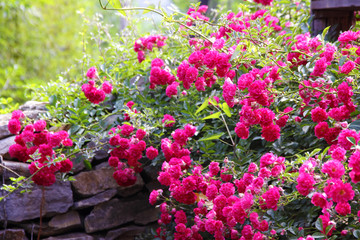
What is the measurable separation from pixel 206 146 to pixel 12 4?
380 centimetres

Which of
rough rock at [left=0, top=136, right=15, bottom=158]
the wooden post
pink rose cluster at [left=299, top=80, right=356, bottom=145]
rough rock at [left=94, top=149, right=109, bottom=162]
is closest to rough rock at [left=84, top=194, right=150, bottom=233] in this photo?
rough rock at [left=94, top=149, right=109, bottom=162]

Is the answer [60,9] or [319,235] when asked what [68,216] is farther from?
[60,9]

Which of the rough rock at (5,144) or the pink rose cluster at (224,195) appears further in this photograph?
the rough rock at (5,144)

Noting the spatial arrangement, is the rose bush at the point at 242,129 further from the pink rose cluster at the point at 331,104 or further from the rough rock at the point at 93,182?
the rough rock at the point at 93,182

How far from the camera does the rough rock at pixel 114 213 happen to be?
234 cm

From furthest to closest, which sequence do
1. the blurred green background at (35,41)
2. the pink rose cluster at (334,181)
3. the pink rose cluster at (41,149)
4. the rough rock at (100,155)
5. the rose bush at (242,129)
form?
the blurred green background at (35,41)
the rough rock at (100,155)
the pink rose cluster at (41,149)
the rose bush at (242,129)
the pink rose cluster at (334,181)

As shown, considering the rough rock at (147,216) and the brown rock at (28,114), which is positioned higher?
the brown rock at (28,114)

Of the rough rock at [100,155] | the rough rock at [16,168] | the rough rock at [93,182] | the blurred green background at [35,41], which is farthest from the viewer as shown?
the blurred green background at [35,41]

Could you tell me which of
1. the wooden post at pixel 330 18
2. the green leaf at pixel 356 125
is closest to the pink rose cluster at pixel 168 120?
the green leaf at pixel 356 125

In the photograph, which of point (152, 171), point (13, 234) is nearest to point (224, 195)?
point (152, 171)

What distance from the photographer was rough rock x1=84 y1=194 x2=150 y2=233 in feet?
7.69

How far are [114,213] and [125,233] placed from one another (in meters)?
0.15

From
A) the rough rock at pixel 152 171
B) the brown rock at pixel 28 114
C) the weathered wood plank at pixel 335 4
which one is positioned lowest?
the rough rock at pixel 152 171

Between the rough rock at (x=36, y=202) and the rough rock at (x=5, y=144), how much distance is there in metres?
0.26
